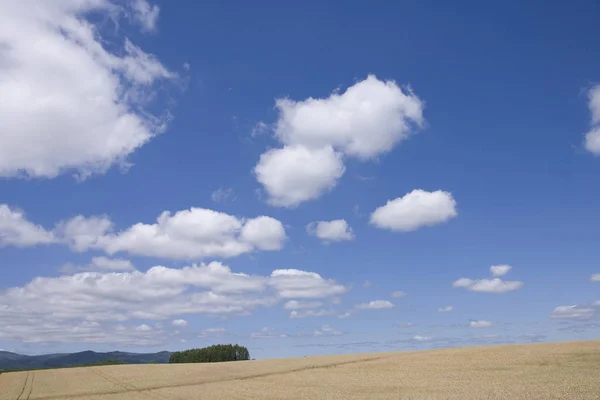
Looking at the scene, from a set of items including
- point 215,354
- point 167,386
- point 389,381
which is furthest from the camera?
point 215,354

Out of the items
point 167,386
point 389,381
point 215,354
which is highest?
point 215,354

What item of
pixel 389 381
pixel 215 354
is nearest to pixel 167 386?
pixel 389 381

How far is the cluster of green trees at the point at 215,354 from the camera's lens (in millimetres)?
158375

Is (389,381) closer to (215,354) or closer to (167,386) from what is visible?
(167,386)

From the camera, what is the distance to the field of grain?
39344mm

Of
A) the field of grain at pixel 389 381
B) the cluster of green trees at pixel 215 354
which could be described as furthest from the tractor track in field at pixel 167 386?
the cluster of green trees at pixel 215 354

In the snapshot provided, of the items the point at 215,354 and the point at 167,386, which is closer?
the point at 167,386

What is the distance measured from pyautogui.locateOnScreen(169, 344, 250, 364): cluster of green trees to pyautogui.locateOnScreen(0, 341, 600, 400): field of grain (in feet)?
287

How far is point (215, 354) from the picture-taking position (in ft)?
523

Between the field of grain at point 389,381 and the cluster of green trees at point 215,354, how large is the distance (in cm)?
8750

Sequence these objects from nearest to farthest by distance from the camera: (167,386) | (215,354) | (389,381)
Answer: (389,381), (167,386), (215,354)

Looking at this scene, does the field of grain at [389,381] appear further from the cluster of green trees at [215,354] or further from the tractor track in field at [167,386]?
the cluster of green trees at [215,354]

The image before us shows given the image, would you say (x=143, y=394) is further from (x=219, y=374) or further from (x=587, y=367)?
(x=587, y=367)

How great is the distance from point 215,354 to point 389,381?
397ft
